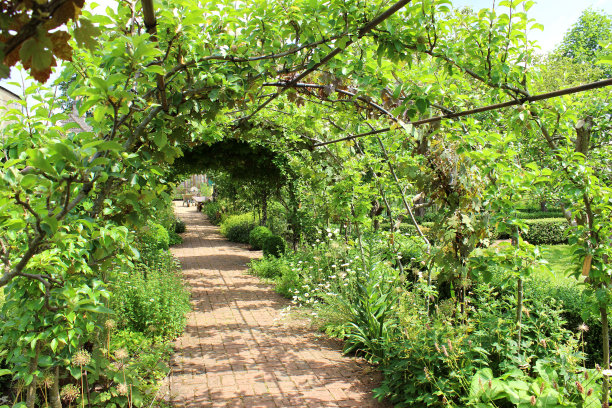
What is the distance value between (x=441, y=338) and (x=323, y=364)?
145 centimetres

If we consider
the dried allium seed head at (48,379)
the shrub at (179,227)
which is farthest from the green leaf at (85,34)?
the shrub at (179,227)

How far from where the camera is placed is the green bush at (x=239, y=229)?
1389 centimetres

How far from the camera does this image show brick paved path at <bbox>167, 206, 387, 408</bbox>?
3.55m

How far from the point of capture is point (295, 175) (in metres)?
8.95

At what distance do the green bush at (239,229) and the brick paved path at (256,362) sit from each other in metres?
6.68

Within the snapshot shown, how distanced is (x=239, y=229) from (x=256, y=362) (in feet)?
33.0

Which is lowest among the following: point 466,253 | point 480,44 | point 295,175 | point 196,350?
point 196,350

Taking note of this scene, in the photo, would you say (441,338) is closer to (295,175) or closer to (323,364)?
(323,364)

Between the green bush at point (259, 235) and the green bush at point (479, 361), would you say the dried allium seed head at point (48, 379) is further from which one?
the green bush at point (259, 235)

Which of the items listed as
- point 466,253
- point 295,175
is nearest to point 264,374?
point 466,253

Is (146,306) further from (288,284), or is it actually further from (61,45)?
(61,45)

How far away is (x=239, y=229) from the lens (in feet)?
46.6

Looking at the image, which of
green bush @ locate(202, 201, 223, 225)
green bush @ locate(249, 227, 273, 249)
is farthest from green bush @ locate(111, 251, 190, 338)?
green bush @ locate(202, 201, 223, 225)

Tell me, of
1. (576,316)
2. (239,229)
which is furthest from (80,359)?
(239,229)
